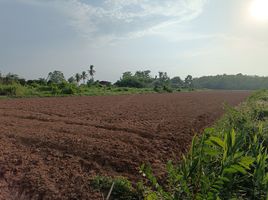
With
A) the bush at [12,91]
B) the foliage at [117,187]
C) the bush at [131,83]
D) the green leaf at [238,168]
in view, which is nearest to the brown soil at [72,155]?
the foliage at [117,187]

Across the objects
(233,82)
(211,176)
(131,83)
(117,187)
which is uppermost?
(233,82)

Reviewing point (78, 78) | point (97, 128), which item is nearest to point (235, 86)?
point (78, 78)

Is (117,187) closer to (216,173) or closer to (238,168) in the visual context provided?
(216,173)

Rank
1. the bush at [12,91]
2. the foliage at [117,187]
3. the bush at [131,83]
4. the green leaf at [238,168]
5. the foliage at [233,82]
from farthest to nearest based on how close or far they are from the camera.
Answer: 1. the foliage at [233,82]
2. the bush at [131,83]
3. the bush at [12,91]
4. the foliage at [117,187]
5. the green leaf at [238,168]

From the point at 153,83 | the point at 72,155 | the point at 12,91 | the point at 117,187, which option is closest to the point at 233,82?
the point at 153,83

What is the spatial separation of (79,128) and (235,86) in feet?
375

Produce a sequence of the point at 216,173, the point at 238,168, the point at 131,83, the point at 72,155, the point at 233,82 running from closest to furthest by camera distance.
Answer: the point at 238,168 < the point at 216,173 < the point at 72,155 < the point at 131,83 < the point at 233,82

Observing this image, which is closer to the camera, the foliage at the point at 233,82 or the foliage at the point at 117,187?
the foliage at the point at 117,187

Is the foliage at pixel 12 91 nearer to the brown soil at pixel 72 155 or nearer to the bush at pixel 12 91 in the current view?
the bush at pixel 12 91

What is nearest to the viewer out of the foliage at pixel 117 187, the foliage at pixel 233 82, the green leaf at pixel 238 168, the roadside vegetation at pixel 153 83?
the green leaf at pixel 238 168

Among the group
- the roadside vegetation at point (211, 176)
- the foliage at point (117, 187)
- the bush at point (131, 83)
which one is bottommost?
the foliage at point (117, 187)

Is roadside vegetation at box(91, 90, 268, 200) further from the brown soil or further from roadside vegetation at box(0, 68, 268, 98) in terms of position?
roadside vegetation at box(0, 68, 268, 98)

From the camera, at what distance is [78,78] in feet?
247

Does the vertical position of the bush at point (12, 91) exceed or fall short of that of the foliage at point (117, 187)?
it exceeds it
